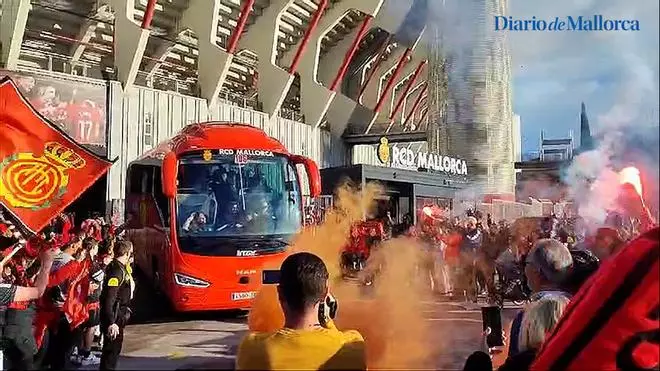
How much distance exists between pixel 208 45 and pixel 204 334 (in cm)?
883

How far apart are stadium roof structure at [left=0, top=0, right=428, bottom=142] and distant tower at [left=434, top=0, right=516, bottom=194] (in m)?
6.25

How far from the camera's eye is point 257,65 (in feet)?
49.6

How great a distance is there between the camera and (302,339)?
1883 millimetres

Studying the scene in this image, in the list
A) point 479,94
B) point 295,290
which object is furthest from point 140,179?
point 295,290

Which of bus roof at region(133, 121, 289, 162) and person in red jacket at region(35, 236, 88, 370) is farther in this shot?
bus roof at region(133, 121, 289, 162)

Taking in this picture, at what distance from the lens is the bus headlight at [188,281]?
24.2ft

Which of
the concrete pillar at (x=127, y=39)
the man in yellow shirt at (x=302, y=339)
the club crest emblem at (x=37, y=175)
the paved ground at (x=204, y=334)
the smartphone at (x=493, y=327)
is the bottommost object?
the paved ground at (x=204, y=334)

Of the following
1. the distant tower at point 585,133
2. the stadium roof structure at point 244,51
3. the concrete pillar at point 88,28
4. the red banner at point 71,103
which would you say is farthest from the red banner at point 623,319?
the concrete pillar at point 88,28

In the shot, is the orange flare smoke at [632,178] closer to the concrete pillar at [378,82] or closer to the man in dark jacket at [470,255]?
the man in dark jacket at [470,255]

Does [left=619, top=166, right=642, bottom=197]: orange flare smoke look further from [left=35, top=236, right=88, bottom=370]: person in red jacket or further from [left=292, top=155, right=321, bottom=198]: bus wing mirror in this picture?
[left=292, top=155, right=321, bottom=198]: bus wing mirror

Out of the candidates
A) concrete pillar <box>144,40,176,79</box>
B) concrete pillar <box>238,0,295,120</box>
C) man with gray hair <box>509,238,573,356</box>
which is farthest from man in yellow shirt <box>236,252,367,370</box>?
Result: concrete pillar <box>144,40,176,79</box>

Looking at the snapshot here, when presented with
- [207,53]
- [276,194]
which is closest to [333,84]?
[207,53]

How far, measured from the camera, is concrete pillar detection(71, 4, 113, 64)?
14750mm

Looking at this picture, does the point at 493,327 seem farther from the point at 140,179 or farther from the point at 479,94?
the point at 140,179
